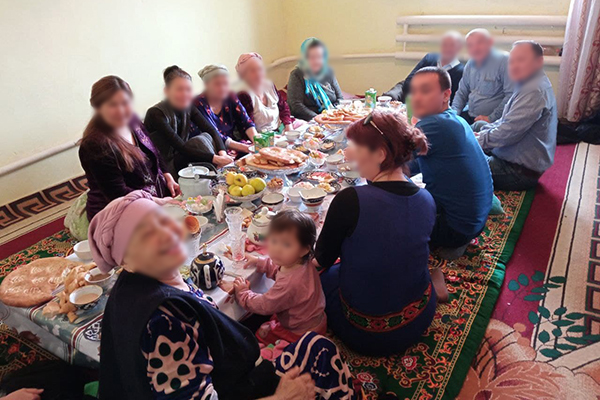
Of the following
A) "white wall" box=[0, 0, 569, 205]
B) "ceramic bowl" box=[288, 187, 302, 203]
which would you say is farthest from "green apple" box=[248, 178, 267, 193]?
"white wall" box=[0, 0, 569, 205]

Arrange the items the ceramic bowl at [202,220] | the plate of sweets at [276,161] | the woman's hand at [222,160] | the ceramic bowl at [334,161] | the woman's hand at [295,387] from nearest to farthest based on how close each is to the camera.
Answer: the woman's hand at [295,387]
the ceramic bowl at [202,220]
the plate of sweets at [276,161]
the ceramic bowl at [334,161]
the woman's hand at [222,160]

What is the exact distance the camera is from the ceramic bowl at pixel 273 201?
2.00 meters

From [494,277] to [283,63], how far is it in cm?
357

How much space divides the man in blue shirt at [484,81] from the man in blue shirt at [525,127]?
0.47 m

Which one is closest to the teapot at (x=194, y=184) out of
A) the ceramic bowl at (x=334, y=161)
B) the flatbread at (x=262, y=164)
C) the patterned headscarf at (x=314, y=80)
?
the flatbread at (x=262, y=164)

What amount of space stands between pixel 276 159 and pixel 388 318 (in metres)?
1.05

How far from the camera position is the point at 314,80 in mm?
3574

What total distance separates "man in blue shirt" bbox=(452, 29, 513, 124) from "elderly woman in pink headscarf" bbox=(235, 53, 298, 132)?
164cm

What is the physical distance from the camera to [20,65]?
290 cm

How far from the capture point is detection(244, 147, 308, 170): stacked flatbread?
2244mm

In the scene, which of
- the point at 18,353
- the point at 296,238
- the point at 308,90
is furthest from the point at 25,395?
the point at 308,90

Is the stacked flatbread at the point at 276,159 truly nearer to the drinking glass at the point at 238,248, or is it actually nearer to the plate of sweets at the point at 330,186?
the plate of sweets at the point at 330,186

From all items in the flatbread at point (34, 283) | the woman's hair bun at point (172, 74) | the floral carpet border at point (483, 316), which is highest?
the woman's hair bun at point (172, 74)

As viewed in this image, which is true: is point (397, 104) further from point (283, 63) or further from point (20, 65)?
point (20, 65)
